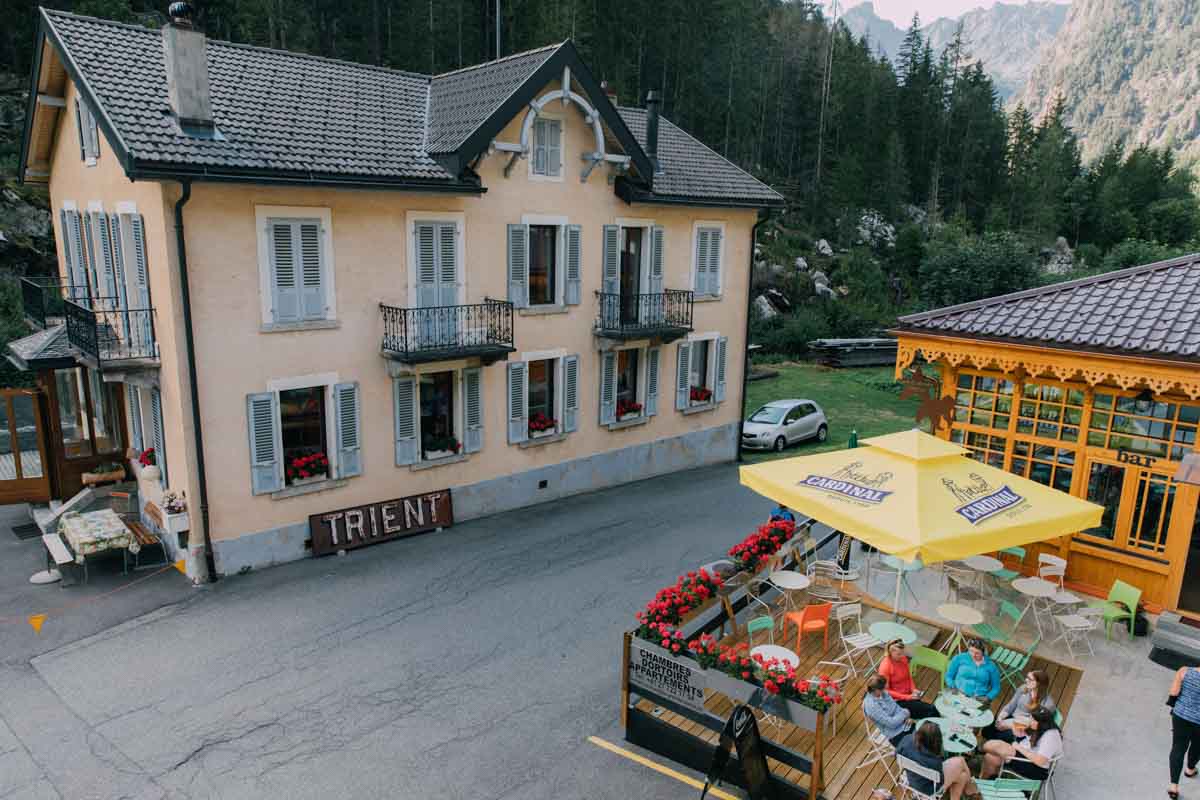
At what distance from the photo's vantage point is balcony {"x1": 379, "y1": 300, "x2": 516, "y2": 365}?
48.3ft

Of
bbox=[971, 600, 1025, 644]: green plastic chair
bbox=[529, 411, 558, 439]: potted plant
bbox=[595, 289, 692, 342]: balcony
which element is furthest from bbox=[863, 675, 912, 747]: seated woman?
bbox=[595, 289, 692, 342]: balcony

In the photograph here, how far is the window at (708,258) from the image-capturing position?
20.4 m

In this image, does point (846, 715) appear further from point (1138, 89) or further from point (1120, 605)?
point (1138, 89)

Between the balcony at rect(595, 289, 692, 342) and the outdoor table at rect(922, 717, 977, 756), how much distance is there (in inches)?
448

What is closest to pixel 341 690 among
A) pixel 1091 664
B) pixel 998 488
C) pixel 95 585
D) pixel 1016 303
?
pixel 95 585

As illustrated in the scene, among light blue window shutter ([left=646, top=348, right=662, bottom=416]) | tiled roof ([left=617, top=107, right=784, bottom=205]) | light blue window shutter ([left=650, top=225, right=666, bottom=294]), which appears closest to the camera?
light blue window shutter ([left=650, top=225, right=666, bottom=294])

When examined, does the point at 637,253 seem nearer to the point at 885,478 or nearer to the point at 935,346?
the point at 935,346

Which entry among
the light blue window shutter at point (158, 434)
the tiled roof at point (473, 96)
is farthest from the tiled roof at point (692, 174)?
the light blue window shutter at point (158, 434)

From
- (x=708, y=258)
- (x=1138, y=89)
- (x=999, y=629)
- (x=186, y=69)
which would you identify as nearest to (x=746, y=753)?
(x=999, y=629)

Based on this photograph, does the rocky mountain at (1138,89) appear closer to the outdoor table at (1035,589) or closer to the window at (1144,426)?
the window at (1144,426)

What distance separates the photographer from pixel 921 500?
9.70m

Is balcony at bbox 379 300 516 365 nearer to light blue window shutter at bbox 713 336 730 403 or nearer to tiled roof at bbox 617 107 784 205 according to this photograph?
tiled roof at bbox 617 107 784 205

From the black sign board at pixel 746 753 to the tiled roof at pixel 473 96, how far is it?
11.5 m

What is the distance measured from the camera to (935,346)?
41.4ft
